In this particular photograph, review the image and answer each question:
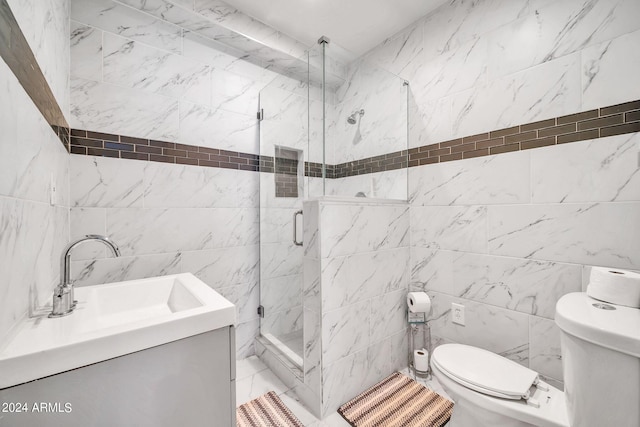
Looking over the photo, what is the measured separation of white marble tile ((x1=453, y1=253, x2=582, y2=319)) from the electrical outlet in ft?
0.25

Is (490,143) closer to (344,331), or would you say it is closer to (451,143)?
(451,143)

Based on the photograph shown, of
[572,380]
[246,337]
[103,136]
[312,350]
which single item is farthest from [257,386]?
[103,136]

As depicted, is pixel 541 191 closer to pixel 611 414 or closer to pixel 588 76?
pixel 588 76

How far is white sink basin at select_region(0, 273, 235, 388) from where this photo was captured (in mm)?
598

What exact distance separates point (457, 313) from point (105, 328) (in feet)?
6.02

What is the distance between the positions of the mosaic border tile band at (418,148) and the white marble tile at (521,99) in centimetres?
5

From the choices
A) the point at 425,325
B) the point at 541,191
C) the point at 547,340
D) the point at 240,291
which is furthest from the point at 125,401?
the point at 541,191

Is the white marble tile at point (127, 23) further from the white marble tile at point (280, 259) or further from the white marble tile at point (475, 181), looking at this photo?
the white marble tile at point (475, 181)

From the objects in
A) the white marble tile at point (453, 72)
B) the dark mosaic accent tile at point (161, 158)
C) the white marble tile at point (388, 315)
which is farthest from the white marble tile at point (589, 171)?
the dark mosaic accent tile at point (161, 158)

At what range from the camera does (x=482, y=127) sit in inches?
62.8

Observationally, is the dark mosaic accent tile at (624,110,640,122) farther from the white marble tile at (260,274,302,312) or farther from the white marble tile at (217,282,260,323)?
the white marble tile at (217,282,260,323)

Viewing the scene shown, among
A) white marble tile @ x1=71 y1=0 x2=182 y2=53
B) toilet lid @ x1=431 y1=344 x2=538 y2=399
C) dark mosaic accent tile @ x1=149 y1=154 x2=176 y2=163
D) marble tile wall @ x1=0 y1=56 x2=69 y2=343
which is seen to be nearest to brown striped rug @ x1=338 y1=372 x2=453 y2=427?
toilet lid @ x1=431 y1=344 x2=538 y2=399

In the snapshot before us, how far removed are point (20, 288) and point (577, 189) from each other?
2231mm

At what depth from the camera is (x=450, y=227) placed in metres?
1.74
